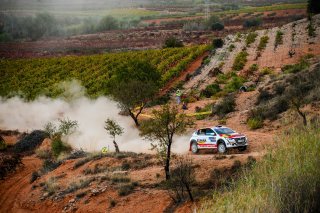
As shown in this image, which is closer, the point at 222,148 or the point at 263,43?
the point at 222,148

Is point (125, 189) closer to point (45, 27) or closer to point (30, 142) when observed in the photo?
point (30, 142)

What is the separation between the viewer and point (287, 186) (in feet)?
36.6

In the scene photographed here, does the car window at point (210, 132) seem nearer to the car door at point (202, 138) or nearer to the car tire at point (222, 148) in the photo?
the car door at point (202, 138)

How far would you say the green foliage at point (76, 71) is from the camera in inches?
2342

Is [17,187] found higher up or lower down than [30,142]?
higher up

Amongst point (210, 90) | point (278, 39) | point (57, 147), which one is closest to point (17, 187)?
point (57, 147)

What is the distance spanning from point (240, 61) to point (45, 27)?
118 meters

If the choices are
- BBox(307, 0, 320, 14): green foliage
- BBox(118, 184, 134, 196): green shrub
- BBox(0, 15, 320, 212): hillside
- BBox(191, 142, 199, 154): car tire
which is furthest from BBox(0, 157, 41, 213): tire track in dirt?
BBox(307, 0, 320, 14): green foliage

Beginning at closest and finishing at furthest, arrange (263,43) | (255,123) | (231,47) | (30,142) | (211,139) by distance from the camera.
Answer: (211,139) < (255,123) < (30,142) < (263,43) < (231,47)

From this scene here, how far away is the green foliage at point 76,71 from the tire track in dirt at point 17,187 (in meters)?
21.4

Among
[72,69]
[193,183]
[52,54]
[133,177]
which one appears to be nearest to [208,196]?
[193,183]

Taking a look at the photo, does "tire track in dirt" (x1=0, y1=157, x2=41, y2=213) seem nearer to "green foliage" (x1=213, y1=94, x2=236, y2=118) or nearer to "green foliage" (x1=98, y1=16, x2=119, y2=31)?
"green foliage" (x1=213, y1=94, x2=236, y2=118)

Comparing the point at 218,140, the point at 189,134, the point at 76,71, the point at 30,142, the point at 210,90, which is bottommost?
the point at 30,142

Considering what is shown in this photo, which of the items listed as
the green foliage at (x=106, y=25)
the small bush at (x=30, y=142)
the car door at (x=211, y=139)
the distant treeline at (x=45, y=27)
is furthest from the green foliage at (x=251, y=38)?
the green foliage at (x=106, y=25)
